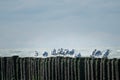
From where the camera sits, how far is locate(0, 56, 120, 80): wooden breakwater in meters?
13.6

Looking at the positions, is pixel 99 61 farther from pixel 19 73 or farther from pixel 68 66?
pixel 19 73

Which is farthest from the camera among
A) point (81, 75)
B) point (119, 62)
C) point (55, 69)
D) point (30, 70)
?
point (30, 70)

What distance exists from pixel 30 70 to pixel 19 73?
82 centimetres

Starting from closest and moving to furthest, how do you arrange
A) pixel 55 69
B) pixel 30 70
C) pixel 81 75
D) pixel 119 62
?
1. pixel 119 62
2. pixel 81 75
3. pixel 55 69
4. pixel 30 70

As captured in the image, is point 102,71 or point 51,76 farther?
point 51,76

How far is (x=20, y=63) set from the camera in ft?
56.1

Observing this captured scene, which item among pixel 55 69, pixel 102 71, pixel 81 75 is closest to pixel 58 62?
pixel 55 69

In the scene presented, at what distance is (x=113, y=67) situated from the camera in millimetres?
13266

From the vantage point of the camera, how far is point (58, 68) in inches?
607

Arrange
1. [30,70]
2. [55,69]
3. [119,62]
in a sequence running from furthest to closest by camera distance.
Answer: [30,70]
[55,69]
[119,62]

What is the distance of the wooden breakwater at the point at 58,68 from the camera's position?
1356cm

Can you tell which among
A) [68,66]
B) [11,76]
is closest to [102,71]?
[68,66]

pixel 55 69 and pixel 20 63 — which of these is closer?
pixel 55 69

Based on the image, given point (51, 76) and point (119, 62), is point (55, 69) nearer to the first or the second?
point (51, 76)
